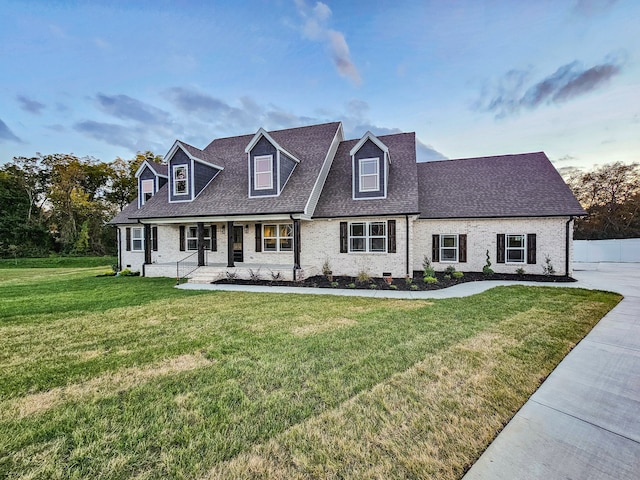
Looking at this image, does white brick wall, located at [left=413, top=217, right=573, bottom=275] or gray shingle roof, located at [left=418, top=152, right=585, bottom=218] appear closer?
white brick wall, located at [left=413, top=217, right=573, bottom=275]

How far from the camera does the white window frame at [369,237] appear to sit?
13266mm

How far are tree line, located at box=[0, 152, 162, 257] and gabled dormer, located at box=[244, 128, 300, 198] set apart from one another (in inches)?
1004

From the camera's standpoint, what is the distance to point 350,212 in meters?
13.4

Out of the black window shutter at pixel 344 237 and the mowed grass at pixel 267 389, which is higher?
the black window shutter at pixel 344 237

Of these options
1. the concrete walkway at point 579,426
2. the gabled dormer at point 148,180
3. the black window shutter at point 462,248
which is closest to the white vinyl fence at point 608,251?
the black window shutter at point 462,248

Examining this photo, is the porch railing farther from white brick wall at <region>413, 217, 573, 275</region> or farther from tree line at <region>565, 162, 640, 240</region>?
tree line at <region>565, 162, 640, 240</region>

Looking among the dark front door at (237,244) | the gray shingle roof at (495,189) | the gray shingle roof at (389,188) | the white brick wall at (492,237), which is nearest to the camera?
the gray shingle roof at (389,188)

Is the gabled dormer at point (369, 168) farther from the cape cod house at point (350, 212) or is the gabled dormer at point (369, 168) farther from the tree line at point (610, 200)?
the tree line at point (610, 200)

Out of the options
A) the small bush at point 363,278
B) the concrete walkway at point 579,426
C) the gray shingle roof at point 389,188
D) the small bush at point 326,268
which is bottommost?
the concrete walkway at point 579,426

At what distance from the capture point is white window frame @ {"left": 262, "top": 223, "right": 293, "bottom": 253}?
1455cm

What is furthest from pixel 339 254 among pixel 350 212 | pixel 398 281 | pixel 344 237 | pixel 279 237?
pixel 279 237

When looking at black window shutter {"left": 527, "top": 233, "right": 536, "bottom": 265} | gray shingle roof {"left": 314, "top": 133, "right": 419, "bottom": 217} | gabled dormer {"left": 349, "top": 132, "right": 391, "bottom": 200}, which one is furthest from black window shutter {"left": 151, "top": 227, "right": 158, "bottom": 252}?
black window shutter {"left": 527, "top": 233, "right": 536, "bottom": 265}

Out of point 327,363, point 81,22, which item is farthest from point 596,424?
point 81,22

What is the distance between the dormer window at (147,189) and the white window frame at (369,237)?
13.1 metres
